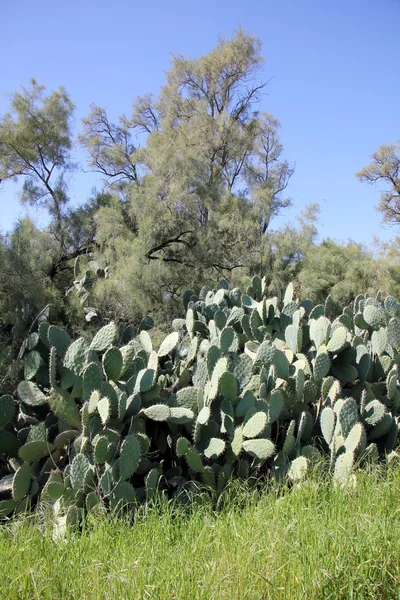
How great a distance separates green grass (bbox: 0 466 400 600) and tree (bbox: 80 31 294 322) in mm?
7781

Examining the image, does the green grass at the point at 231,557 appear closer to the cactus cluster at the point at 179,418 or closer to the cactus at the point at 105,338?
the cactus cluster at the point at 179,418

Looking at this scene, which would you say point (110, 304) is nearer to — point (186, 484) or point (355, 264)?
point (186, 484)

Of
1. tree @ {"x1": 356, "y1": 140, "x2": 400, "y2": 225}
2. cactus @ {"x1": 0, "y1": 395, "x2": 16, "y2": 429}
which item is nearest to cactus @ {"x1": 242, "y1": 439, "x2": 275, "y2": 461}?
cactus @ {"x1": 0, "y1": 395, "x2": 16, "y2": 429}

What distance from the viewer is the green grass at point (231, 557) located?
5.44 feet

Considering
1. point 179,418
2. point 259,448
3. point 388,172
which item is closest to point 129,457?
point 179,418

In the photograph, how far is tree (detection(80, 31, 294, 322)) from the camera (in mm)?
11602

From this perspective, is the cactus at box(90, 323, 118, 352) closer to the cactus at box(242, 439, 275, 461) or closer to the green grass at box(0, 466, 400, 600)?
the cactus at box(242, 439, 275, 461)

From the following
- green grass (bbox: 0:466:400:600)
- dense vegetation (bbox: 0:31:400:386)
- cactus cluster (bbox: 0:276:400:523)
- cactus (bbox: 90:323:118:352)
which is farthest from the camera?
dense vegetation (bbox: 0:31:400:386)

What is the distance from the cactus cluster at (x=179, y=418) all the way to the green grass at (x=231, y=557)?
0.41m

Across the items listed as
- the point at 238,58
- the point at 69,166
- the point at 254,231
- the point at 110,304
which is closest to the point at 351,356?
the point at 110,304

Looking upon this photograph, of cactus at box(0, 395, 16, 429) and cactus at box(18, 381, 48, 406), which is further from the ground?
cactus at box(18, 381, 48, 406)

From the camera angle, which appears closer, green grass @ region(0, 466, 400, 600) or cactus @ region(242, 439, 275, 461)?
green grass @ region(0, 466, 400, 600)

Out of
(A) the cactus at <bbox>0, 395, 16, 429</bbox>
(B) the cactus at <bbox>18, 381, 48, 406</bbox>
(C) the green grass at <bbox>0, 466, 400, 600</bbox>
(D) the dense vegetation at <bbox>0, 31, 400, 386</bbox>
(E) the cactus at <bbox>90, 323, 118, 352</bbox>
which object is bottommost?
(C) the green grass at <bbox>0, 466, 400, 600</bbox>

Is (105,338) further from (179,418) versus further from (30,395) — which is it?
(179,418)
